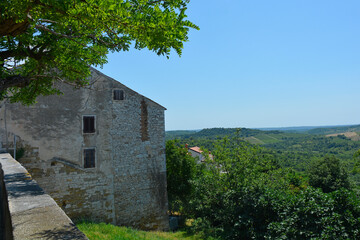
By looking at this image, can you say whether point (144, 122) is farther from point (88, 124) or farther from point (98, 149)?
point (88, 124)

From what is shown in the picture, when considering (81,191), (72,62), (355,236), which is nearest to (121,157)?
(81,191)

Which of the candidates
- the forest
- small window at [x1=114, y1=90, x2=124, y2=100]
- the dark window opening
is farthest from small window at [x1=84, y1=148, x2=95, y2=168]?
the forest

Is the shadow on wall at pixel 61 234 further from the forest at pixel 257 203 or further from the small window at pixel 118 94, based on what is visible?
the small window at pixel 118 94

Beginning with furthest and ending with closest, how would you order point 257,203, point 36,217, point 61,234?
point 257,203 → point 36,217 → point 61,234

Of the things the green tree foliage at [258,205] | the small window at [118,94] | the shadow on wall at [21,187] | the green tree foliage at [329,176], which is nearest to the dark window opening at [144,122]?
the small window at [118,94]

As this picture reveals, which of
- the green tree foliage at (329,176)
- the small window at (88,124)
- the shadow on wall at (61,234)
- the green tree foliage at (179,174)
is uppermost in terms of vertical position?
the small window at (88,124)

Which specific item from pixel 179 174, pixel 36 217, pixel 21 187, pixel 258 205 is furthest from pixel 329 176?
pixel 36 217

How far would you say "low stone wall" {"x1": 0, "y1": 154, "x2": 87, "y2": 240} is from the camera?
242 centimetres

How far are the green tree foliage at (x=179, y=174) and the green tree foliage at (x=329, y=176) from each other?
1885cm

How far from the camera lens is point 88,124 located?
1231 cm

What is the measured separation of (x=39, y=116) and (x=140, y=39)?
9.44 m

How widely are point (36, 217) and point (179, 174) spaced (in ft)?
57.9

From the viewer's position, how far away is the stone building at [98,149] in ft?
35.8

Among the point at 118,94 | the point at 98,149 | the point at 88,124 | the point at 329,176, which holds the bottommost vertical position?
the point at 329,176
